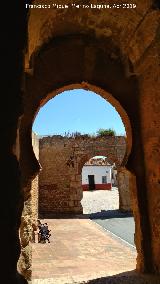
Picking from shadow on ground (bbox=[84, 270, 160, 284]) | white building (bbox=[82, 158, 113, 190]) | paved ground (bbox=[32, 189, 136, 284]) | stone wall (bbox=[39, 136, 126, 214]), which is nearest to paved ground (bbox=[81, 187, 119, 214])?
stone wall (bbox=[39, 136, 126, 214])

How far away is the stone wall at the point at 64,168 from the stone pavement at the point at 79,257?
19.7 ft

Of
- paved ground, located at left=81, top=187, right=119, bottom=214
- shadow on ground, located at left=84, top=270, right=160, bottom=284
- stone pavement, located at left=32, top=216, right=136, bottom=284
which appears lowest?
paved ground, located at left=81, top=187, right=119, bottom=214

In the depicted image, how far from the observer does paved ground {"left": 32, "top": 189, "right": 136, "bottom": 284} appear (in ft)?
19.8

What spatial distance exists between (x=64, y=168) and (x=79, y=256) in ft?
37.3

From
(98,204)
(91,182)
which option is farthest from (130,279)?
(91,182)

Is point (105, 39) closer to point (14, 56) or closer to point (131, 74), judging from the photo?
point (131, 74)

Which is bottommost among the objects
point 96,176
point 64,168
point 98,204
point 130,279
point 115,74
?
point 98,204

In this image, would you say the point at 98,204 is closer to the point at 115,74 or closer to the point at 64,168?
the point at 64,168

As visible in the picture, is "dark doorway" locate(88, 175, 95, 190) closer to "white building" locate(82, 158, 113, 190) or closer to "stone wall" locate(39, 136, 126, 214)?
"white building" locate(82, 158, 113, 190)

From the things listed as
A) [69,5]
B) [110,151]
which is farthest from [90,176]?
[69,5]

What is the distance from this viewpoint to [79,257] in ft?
27.0

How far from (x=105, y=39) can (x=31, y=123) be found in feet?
6.23

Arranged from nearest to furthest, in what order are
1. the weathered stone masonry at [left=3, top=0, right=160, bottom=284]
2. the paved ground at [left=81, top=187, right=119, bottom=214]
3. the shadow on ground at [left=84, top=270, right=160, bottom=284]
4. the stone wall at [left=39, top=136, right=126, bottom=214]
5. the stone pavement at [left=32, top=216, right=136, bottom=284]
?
Result: the shadow on ground at [left=84, top=270, right=160, bottom=284], the weathered stone masonry at [left=3, top=0, right=160, bottom=284], the stone pavement at [left=32, top=216, right=136, bottom=284], the stone wall at [left=39, top=136, right=126, bottom=214], the paved ground at [left=81, top=187, right=119, bottom=214]

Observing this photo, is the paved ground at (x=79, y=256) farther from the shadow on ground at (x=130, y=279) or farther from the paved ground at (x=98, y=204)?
the paved ground at (x=98, y=204)
